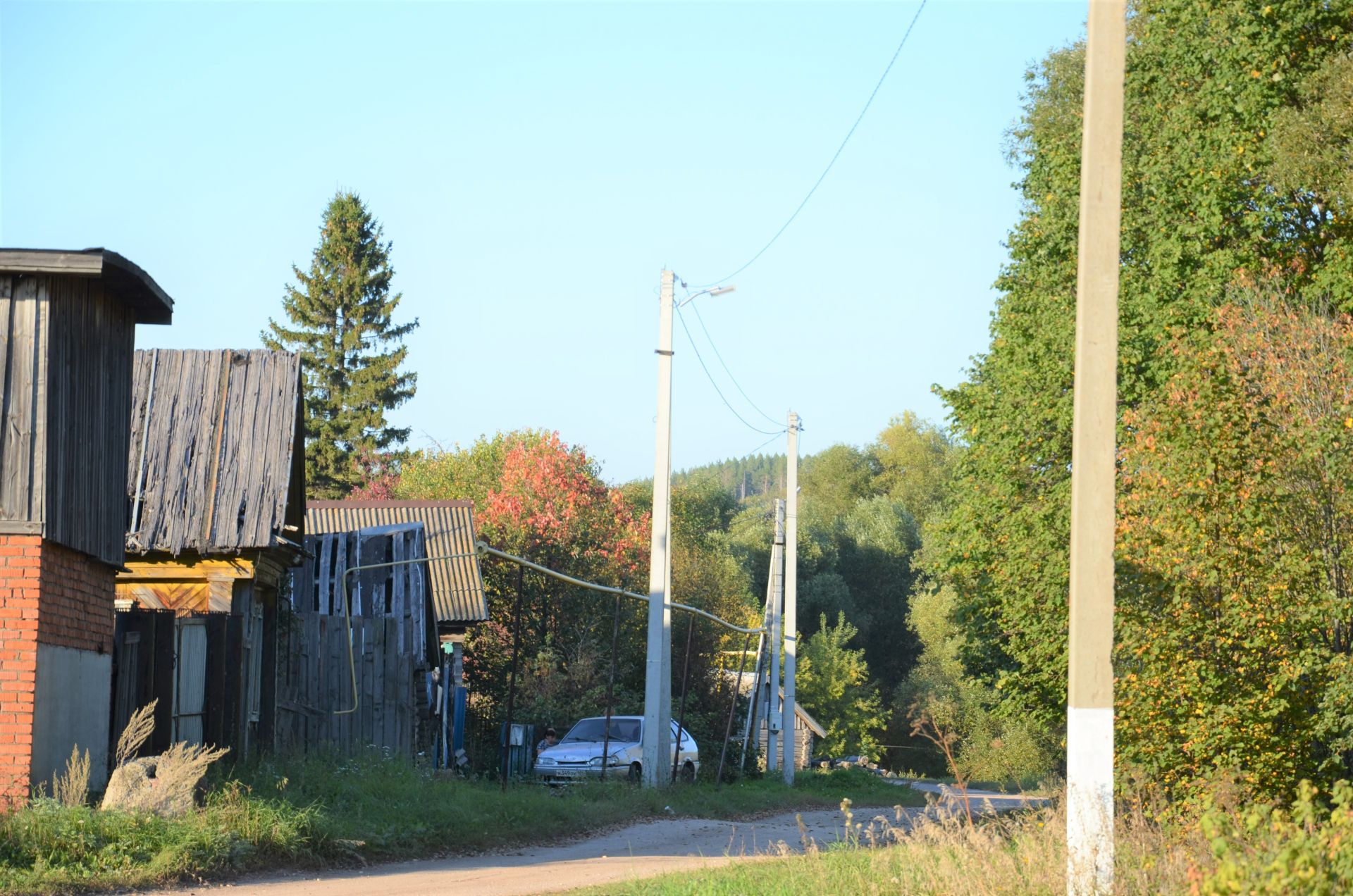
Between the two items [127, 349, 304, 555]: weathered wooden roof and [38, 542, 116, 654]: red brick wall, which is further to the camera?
[127, 349, 304, 555]: weathered wooden roof

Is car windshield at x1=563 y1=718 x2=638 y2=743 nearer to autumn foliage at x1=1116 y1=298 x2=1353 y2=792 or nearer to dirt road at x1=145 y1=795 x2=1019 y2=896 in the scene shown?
dirt road at x1=145 y1=795 x2=1019 y2=896

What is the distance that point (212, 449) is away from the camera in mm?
16781

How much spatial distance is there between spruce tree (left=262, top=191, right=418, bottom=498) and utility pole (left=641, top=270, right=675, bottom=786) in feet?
115

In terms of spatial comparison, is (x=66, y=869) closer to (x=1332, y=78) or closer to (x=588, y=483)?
(x=1332, y=78)

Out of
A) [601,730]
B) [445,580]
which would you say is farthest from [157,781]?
[445,580]

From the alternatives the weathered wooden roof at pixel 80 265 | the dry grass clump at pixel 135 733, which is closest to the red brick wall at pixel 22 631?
the dry grass clump at pixel 135 733

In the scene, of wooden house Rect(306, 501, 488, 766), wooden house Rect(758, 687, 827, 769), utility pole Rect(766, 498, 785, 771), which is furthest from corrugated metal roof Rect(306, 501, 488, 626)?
wooden house Rect(758, 687, 827, 769)

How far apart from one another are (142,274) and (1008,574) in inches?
530

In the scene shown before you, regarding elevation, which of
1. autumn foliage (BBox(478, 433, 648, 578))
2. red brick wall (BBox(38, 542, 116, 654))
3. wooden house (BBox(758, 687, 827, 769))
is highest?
autumn foliage (BBox(478, 433, 648, 578))

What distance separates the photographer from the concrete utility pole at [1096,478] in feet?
26.9

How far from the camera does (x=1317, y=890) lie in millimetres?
6629

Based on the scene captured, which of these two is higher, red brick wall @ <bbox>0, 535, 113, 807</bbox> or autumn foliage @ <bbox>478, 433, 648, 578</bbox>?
autumn foliage @ <bbox>478, 433, 648, 578</bbox>

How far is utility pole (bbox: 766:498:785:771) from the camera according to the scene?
31391mm

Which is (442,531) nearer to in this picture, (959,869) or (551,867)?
(551,867)
